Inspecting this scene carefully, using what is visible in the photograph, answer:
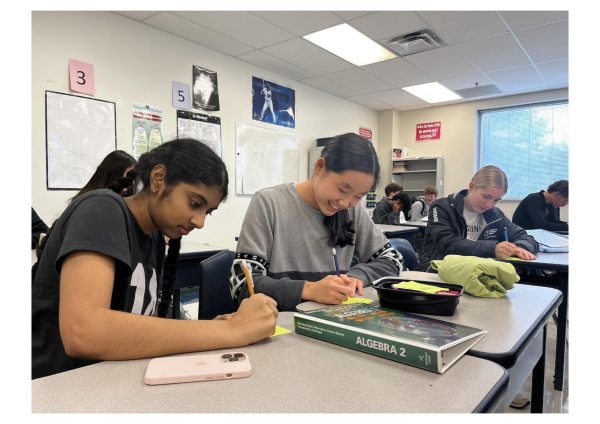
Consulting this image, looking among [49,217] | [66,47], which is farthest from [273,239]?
[66,47]

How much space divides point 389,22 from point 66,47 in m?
2.37

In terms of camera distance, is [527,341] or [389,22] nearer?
[527,341]

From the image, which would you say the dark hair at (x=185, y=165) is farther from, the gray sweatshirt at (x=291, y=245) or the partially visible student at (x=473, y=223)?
the partially visible student at (x=473, y=223)

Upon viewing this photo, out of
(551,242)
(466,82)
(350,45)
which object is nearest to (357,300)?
(551,242)

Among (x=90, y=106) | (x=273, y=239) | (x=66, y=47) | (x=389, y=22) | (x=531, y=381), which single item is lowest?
(x=531, y=381)


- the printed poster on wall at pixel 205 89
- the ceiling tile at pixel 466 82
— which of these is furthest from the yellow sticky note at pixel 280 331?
the ceiling tile at pixel 466 82

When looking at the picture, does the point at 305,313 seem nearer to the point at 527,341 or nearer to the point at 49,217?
the point at 527,341

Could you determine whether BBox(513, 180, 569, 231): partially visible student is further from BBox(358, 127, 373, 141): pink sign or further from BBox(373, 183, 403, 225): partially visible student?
BBox(358, 127, 373, 141): pink sign

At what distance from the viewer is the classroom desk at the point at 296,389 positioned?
0.49 meters

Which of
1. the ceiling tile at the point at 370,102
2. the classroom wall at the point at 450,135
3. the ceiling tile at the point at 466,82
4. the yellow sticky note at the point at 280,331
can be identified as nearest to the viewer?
the yellow sticky note at the point at 280,331

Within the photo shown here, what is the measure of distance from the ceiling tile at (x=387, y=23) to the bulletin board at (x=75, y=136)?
2.04 metres

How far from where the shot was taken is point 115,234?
2.32 feet

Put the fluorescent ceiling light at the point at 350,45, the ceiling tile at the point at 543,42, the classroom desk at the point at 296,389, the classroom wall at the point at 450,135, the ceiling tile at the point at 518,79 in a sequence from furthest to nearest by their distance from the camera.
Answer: the classroom wall at the point at 450,135
the ceiling tile at the point at 518,79
the fluorescent ceiling light at the point at 350,45
the ceiling tile at the point at 543,42
the classroom desk at the point at 296,389

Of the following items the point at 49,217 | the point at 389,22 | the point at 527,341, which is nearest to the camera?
the point at 527,341
